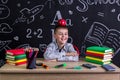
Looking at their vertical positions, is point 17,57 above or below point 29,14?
below

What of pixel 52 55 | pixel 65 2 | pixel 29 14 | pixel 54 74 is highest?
pixel 65 2

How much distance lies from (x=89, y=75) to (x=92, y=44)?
3.10 ft

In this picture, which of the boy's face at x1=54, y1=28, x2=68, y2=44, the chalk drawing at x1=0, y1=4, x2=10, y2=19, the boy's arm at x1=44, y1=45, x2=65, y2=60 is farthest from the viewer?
the chalk drawing at x1=0, y1=4, x2=10, y2=19

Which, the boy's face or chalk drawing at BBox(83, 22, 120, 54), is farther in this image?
chalk drawing at BBox(83, 22, 120, 54)

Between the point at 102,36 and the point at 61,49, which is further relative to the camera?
the point at 102,36

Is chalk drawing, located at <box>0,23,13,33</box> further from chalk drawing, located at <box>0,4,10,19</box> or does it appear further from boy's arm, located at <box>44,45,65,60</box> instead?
boy's arm, located at <box>44,45,65,60</box>

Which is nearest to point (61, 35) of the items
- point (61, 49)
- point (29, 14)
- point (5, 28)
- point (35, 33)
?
point (61, 49)

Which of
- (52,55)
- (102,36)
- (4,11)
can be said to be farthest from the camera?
(102,36)

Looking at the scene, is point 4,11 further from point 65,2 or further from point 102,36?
point 102,36

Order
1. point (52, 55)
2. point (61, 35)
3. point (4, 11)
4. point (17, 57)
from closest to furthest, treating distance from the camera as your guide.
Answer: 1. point (17, 57)
2. point (52, 55)
3. point (61, 35)
4. point (4, 11)

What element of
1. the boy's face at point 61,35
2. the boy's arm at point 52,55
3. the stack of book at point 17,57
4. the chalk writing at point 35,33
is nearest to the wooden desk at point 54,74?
the stack of book at point 17,57

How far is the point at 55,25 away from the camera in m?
3.15

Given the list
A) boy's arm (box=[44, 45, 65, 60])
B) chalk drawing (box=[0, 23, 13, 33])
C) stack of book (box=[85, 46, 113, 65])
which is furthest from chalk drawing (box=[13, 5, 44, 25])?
stack of book (box=[85, 46, 113, 65])

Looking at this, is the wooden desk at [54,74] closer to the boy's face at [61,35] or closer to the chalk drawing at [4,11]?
the boy's face at [61,35]
